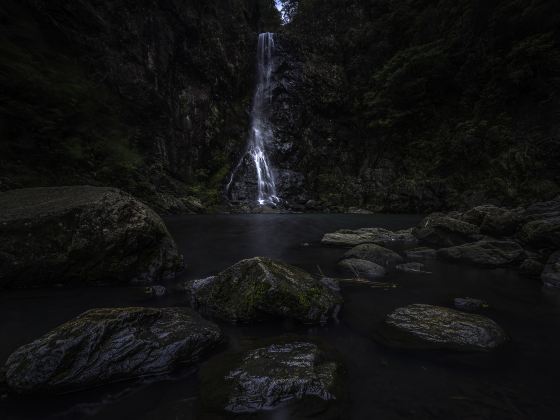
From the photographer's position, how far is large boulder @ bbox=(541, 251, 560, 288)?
585cm

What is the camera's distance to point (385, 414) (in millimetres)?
2473

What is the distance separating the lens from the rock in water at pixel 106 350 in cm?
257

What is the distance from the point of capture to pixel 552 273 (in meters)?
6.01

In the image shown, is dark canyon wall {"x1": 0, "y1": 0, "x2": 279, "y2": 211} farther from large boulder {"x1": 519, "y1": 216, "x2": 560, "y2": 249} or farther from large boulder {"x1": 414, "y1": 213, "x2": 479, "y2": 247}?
large boulder {"x1": 519, "y1": 216, "x2": 560, "y2": 249}

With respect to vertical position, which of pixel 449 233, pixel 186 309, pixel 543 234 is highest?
pixel 543 234

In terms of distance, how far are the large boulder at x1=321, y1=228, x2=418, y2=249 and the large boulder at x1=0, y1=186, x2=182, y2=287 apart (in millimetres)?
5576

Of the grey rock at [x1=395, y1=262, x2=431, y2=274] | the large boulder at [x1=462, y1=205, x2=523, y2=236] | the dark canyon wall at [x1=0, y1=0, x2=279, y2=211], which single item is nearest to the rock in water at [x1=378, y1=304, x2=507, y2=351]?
the grey rock at [x1=395, y1=262, x2=431, y2=274]

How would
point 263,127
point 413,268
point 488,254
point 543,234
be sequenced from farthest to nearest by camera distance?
1. point 263,127
2. point 543,234
3. point 488,254
4. point 413,268

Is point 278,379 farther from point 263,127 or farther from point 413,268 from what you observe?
point 263,127

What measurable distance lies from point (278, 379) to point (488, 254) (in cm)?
703

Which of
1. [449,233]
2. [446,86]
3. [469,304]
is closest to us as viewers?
[469,304]

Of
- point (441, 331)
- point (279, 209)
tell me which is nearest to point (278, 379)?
point (441, 331)

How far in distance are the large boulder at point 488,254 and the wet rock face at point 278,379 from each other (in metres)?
6.13

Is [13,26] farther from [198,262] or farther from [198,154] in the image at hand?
[198,262]
